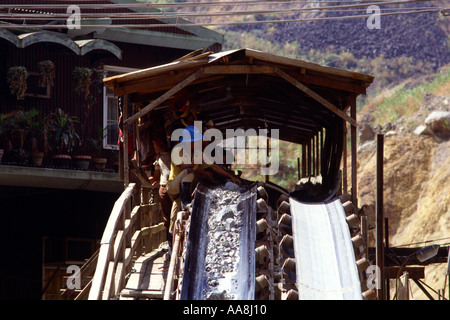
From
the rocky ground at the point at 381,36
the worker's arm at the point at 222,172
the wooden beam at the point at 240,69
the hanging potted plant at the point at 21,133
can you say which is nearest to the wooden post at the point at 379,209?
the wooden beam at the point at 240,69

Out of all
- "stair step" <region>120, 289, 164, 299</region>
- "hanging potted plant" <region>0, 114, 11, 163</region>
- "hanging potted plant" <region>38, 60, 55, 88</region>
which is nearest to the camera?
"stair step" <region>120, 289, 164, 299</region>

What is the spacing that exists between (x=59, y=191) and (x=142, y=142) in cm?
718

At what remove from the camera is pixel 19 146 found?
17.4m

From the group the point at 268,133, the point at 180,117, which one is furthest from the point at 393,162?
the point at 180,117

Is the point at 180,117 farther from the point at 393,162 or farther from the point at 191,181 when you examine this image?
the point at 393,162

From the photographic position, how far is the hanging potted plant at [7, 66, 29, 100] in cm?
1777

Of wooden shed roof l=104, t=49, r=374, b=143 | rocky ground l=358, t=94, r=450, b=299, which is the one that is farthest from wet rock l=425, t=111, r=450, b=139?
wooden shed roof l=104, t=49, r=374, b=143

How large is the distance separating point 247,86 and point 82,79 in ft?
20.5

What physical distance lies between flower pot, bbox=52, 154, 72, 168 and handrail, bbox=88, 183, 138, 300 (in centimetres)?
723

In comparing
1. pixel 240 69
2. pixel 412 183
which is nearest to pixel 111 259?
pixel 240 69

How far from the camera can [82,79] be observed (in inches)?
739

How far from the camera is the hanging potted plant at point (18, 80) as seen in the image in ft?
58.3

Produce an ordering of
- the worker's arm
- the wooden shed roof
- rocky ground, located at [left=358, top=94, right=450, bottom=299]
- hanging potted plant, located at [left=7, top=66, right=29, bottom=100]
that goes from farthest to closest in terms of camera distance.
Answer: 1. rocky ground, located at [left=358, top=94, right=450, bottom=299]
2. hanging potted plant, located at [left=7, top=66, right=29, bottom=100]
3. the worker's arm
4. the wooden shed roof

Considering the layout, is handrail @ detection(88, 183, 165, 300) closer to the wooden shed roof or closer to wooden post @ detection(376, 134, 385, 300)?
the wooden shed roof
